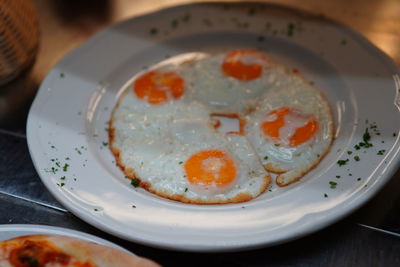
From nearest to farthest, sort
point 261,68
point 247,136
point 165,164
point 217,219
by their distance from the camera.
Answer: point 217,219, point 165,164, point 247,136, point 261,68

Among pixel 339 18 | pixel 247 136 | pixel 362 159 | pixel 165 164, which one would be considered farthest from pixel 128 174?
pixel 339 18

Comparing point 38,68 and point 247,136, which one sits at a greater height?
point 247,136

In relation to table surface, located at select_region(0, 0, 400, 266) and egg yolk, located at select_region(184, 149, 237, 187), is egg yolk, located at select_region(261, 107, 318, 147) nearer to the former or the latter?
egg yolk, located at select_region(184, 149, 237, 187)

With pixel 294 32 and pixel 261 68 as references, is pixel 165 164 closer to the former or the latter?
pixel 261 68

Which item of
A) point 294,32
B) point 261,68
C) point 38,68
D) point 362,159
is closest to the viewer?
point 362,159

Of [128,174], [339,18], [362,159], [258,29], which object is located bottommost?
[128,174]

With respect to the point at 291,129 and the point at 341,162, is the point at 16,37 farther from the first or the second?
the point at 341,162

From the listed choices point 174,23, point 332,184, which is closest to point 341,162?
point 332,184
